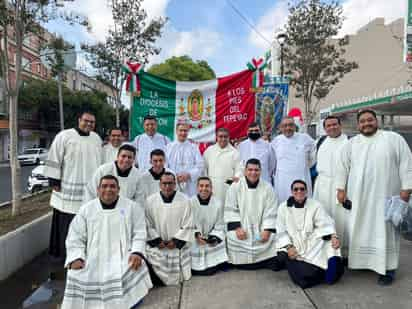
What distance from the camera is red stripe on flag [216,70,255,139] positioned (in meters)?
6.14

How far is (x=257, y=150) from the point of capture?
5.55 meters

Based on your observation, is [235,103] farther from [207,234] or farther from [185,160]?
[207,234]

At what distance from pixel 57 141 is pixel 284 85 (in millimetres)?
4372

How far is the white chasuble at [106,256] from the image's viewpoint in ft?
10.9

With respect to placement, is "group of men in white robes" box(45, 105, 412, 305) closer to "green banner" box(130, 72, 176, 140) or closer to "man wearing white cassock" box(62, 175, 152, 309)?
"man wearing white cassock" box(62, 175, 152, 309)

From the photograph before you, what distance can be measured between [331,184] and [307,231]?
34.1 inches

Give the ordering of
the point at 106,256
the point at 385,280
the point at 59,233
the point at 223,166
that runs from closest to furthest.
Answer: the point at 106,256 < the point at 385,280 < the point at 59,233 < the point at 223,166

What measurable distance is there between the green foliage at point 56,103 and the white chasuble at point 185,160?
83.0 ft

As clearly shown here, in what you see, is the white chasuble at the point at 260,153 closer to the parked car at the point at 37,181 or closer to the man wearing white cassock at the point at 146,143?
the man wearing white cassock at the point at 146,143

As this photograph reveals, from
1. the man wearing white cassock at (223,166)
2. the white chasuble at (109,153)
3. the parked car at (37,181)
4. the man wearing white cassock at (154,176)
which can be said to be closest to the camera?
the man wearing white cassock at (154,176)

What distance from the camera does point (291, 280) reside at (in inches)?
160

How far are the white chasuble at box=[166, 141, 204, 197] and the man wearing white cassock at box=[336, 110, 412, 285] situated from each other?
2.11 m

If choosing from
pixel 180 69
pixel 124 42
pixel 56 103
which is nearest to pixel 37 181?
pixel 124 42

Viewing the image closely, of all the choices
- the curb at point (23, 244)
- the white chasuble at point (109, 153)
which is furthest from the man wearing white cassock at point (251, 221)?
the curb at point (23, 244)
